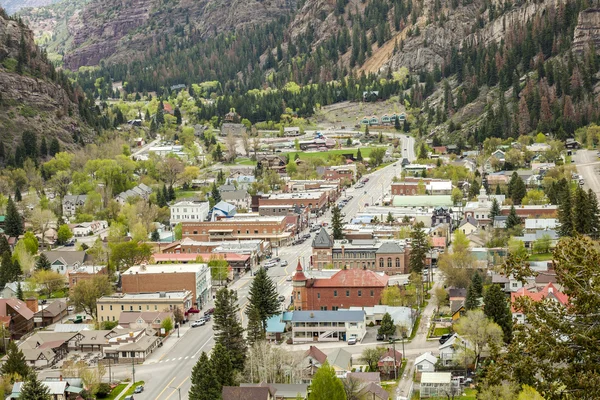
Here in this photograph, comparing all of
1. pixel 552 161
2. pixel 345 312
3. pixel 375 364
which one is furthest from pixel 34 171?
pixel 375 364

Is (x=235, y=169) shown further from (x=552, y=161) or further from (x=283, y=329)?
(x=283, y=329)

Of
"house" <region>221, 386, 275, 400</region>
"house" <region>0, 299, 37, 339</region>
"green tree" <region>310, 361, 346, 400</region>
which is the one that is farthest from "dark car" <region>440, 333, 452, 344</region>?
"house" <region>0, 299, 37, 339</region>

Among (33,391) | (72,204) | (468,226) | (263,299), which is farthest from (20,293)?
(72,204)

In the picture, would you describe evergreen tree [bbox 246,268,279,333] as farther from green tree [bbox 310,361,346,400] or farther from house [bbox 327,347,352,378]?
green tree [bbox 310,361,346,400]

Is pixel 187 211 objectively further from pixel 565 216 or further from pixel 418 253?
pixel 565 216

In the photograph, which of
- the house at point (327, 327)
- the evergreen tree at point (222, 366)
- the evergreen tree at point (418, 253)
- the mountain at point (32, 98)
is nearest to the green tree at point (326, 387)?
the evergreen tree at point (222, 366)

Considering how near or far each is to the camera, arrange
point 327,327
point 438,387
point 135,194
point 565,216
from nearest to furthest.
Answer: point 438,387, point 327,327, point 565,216, point 135,194
